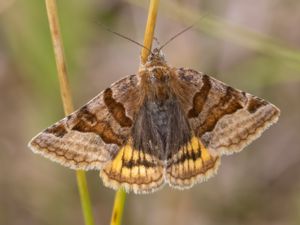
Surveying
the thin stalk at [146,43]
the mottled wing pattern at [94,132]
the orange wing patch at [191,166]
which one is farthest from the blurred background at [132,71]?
the thin stalk at [146,43]

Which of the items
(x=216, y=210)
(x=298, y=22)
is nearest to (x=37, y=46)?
(x=216, y=210)

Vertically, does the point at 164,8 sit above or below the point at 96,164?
above

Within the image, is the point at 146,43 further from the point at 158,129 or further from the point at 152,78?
the point at 158,129

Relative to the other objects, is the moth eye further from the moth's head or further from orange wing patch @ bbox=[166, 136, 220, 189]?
orange wing patch @ bbox=[166, 136, 220, 189]

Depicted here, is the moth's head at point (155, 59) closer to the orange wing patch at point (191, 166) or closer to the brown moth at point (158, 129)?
the brown moth at point (158, 129)

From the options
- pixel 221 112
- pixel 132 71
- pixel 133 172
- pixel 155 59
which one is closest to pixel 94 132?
pixel 133 172

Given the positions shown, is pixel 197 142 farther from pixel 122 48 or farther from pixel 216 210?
pixel 122 48
